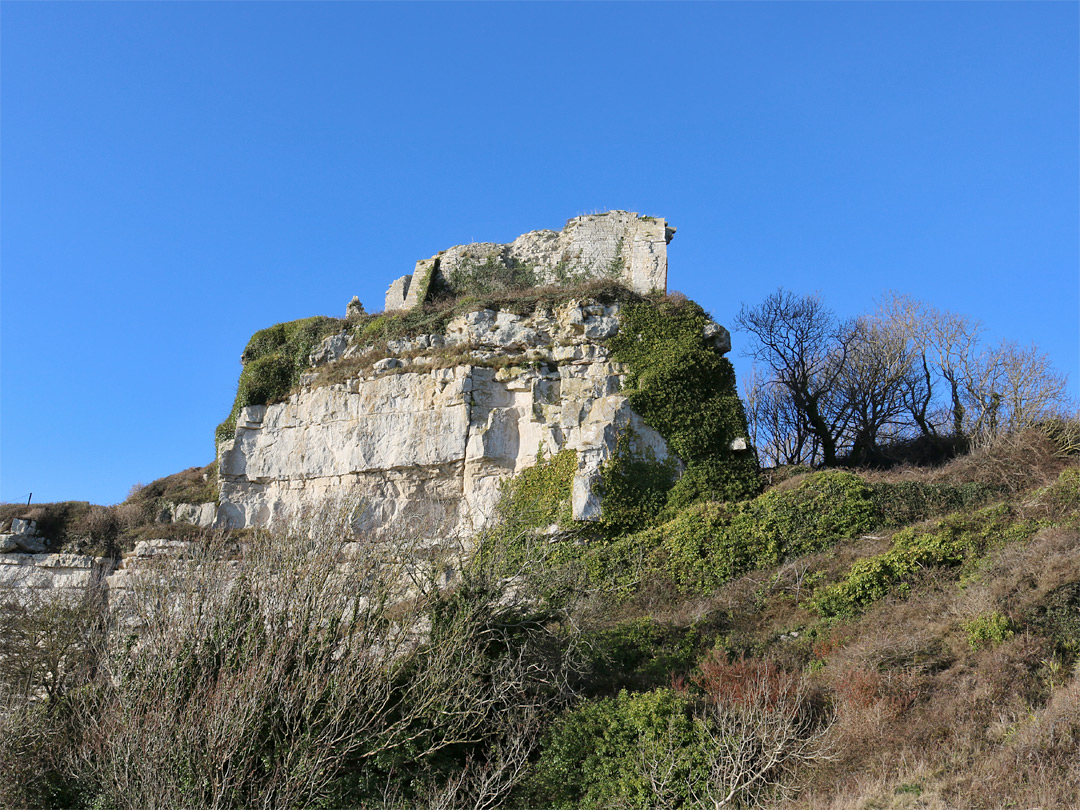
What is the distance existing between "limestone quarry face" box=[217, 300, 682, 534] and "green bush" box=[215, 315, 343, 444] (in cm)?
100

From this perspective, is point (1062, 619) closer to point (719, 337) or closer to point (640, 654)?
point (640, 654)

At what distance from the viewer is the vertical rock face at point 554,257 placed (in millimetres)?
24219

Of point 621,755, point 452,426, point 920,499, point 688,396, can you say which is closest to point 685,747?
point 621,755

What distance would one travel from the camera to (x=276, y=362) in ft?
79.3

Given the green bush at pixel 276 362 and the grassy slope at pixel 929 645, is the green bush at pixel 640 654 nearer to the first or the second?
the grassy slope at pixel 929 645

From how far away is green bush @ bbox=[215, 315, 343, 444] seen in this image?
2367 centimetres

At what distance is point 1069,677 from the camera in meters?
10.9

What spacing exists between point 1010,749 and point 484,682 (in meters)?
7.08

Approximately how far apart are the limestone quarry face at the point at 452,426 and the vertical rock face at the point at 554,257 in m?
3.30

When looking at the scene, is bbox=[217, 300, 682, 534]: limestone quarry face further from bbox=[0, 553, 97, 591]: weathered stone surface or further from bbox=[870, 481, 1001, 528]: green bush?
bbox=[870, 481, 1001, 528]: green bush

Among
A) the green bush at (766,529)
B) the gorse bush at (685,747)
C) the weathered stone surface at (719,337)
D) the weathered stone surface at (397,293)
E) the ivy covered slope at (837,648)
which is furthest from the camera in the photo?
the weathered stone surface at (397,293)

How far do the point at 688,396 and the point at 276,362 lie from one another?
42.4ft

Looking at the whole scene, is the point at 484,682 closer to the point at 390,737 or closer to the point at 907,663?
the point at 390,737

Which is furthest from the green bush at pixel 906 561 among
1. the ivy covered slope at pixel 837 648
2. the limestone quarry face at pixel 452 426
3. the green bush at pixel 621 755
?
the limestone quarry face at pixel 452 426
